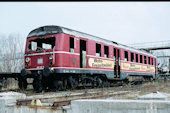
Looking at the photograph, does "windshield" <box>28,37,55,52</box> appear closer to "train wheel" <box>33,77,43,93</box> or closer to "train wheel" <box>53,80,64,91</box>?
"train wheel" <box>33,77,43,93</box>

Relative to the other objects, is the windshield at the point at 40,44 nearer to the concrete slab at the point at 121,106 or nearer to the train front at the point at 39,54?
the train front at the point at 39,54

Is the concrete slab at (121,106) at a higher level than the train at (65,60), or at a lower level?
lower

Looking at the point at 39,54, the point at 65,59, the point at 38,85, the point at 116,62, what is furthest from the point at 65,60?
the point at 116,62

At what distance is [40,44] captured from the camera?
41.5 ft

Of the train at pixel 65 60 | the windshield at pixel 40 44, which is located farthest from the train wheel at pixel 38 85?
the windshield at pixel 40 44

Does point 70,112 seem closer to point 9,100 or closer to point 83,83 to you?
point 9,100

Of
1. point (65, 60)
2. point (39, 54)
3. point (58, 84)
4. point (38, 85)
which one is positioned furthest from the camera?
point (39, 54)

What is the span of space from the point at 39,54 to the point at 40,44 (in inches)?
37.8

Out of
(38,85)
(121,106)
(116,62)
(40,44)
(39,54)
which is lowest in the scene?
(38,85)

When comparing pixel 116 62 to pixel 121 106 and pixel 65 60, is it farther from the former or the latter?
pixel 121 106

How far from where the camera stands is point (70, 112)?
533 centimetres

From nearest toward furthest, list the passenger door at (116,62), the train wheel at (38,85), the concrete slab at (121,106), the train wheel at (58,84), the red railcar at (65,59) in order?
the concrete slab at (121,106), the red railcar at (65,59), the train wheel at (58,84), the train wheel at (38,85), the passenger door at (116,62)

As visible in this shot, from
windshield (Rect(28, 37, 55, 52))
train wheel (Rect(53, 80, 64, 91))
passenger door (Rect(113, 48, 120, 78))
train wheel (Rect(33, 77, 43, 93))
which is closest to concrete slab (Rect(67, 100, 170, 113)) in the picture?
train wheel (Rect(53, 80, 64, 91))

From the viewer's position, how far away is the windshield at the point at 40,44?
12.1 metres
